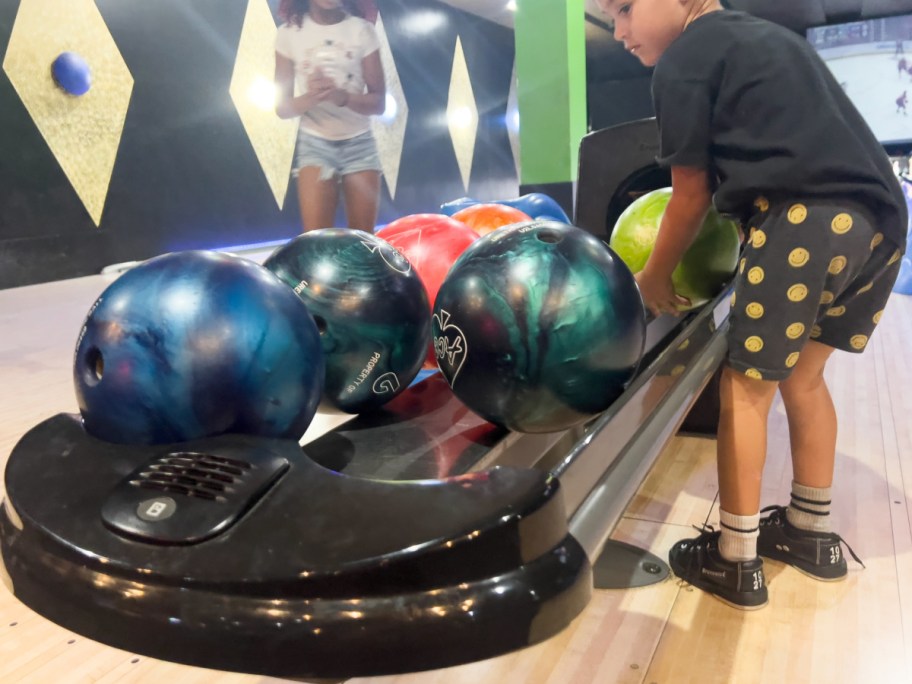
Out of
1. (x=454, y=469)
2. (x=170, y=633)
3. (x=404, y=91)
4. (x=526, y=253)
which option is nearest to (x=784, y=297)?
(x=526, y=253)

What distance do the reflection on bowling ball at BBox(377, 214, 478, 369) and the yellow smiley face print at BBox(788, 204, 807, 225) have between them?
49 cm

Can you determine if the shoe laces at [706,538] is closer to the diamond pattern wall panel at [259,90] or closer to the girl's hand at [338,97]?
the girl's hand at [338,97]

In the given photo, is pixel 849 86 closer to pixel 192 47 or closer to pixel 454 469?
pixel 192 47

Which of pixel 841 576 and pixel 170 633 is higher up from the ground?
pixel 170 633

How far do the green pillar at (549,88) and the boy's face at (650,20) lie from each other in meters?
2.59

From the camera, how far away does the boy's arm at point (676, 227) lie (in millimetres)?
1244

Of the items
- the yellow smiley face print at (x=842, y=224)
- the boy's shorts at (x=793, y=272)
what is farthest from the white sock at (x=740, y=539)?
the yellow smiley face print at (x=842, y=224)

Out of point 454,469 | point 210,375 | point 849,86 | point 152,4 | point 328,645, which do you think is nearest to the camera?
point 328,645

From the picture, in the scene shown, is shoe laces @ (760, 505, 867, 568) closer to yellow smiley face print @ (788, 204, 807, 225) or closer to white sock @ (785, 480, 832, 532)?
white sock @ (785, 480, 832, 532)

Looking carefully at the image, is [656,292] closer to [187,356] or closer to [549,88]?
[187,356]

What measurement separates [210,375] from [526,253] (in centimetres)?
40

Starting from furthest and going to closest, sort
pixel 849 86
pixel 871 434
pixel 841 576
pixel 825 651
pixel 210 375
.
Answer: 1. pixel 849 86
2. pixel 871 434
3. pixel 841 576
4. pixel 825 651
5. pixel 210 375

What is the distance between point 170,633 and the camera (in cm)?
48

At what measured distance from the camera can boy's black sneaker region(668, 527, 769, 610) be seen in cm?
121
